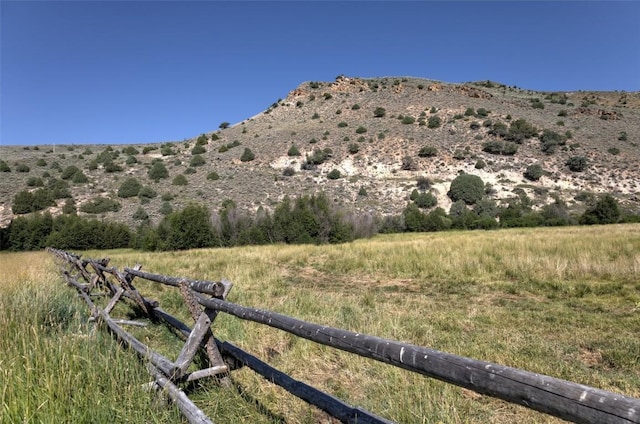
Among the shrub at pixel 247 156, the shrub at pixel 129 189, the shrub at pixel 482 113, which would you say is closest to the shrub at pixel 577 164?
the shrub at pixel 482 113

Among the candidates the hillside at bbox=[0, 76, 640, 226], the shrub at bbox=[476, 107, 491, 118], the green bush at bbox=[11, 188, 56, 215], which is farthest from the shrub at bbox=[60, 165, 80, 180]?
the shrub at bbox=[476, 107, 491, 118]

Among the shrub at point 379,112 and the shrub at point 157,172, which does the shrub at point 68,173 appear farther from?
the shrub at point 379,112

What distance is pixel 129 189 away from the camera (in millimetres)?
38406

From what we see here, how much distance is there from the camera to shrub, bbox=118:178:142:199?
3828 centimetres

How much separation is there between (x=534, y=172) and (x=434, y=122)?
16.1 metres

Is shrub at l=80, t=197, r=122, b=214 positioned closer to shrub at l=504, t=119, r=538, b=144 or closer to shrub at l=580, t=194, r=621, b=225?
shrub at l=580, t=194, r=621, b=225

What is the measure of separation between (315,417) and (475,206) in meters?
36.7

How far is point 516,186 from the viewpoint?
40.4 metres

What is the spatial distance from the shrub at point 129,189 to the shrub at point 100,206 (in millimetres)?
1825

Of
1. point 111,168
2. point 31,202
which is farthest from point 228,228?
point 111,168

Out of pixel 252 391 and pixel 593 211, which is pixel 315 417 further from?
pixel 593 211

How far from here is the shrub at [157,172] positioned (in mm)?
42750

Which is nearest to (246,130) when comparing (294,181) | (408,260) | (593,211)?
(294,181)

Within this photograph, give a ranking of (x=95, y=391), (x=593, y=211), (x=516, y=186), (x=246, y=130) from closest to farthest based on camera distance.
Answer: (x=95, y=391) → (x=593, y=211) → (x=516, y=186) → (x=246, y=130)
